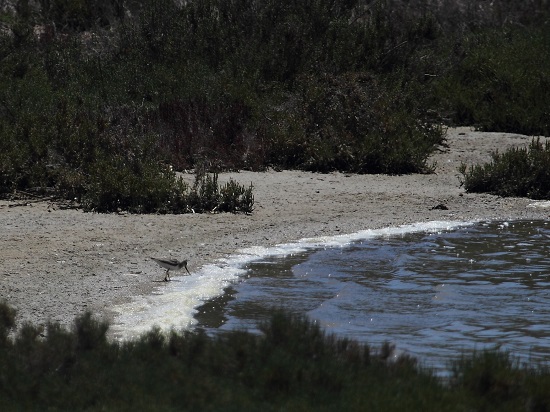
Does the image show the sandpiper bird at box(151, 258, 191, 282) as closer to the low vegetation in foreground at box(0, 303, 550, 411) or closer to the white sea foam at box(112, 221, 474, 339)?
the white sea foam at box(112, 221, 474, 339)

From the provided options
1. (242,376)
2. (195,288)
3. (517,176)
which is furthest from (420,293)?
(517,176)

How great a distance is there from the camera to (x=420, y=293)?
10.6 metres

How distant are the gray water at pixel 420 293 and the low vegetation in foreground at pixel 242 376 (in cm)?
155

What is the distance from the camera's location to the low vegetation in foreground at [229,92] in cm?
1461

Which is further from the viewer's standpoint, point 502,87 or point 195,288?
point 502,87

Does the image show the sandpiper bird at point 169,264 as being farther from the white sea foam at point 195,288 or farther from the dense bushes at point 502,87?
the dense bushes at point 502,87

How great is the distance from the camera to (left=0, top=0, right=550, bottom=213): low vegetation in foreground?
14609mm

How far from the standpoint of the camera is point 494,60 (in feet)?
74.9

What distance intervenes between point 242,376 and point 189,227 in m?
7.33

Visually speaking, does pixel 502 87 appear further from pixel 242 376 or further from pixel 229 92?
pixel 242 376

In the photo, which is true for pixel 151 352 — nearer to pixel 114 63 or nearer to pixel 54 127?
pixel 54 127

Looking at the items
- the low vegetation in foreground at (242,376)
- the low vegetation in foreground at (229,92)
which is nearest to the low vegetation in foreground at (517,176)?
the low vegetation in foreground at (229,92)

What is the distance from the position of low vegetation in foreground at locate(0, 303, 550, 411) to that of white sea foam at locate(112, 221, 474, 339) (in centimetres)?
176

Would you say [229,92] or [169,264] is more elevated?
[229,92]
